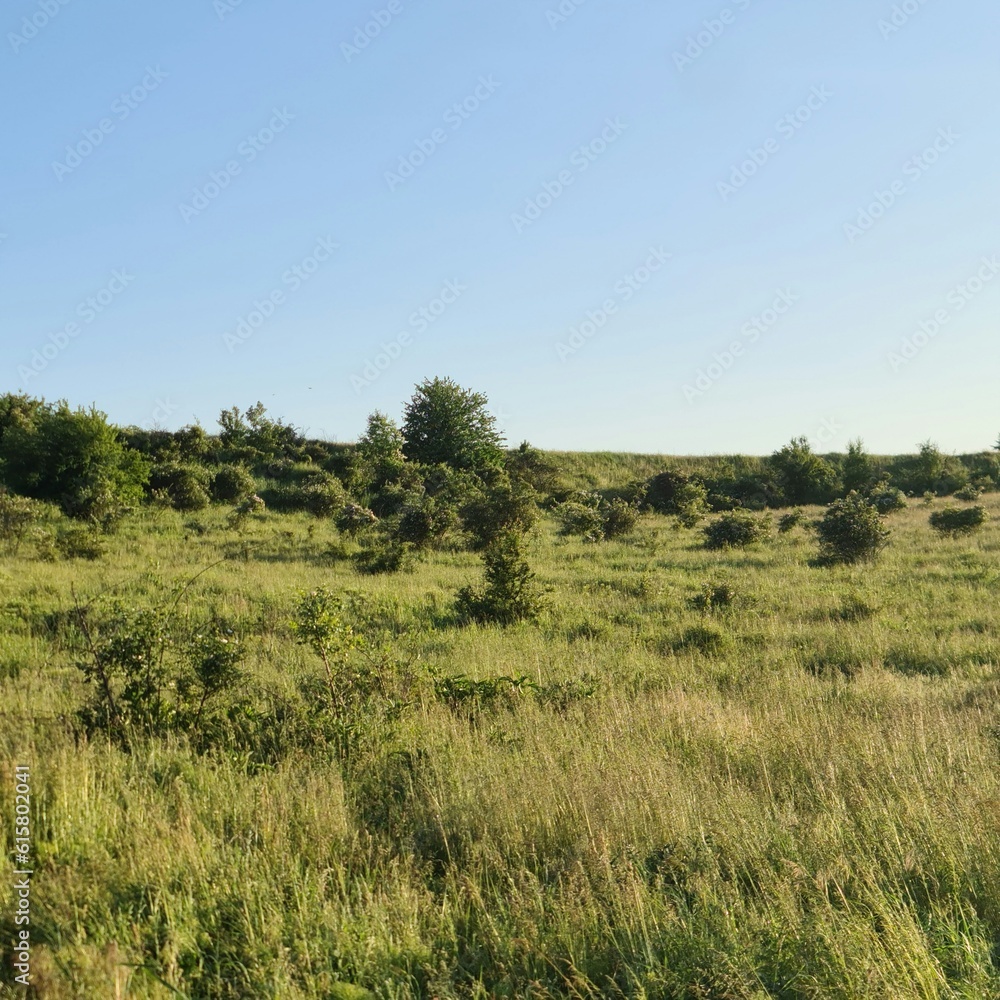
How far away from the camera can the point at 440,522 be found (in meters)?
23.5

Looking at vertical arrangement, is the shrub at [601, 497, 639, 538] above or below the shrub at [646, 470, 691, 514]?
below

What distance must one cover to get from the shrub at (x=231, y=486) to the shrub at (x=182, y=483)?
56 centimetres

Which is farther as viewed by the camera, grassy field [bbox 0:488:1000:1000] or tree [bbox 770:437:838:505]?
tree [bbox 770:437:838:505]

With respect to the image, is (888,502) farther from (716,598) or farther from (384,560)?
(384,560)

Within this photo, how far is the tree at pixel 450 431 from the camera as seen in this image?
43.0 metres

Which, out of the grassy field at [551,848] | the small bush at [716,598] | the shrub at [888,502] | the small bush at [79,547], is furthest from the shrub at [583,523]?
the grassy field at [551,848]

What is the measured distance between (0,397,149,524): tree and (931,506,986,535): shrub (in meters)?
29.1

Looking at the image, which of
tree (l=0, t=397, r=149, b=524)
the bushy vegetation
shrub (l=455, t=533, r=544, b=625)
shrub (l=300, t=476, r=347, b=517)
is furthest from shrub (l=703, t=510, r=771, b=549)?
tree (l=0, t=397, r=149, b=524)

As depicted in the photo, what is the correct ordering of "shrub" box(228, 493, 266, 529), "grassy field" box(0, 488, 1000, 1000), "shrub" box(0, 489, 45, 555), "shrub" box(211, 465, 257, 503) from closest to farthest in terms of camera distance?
"grassy field" box(0, 488, 1000, 1000), "shrub" box(0, 489, 45, 555), "shrub" box(228, 493, 266, 529), "shrub" box(211, 465, 257, 503)

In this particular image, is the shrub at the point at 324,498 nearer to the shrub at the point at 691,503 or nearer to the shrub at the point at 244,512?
the shrub at the point at 244,512

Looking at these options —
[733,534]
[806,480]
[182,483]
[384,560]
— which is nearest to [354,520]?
[384,560]

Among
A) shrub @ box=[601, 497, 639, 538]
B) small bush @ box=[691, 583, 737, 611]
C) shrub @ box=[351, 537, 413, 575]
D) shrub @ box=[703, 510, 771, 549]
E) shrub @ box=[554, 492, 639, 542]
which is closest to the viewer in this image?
small bush @ box=[691, 583, 737, 611]

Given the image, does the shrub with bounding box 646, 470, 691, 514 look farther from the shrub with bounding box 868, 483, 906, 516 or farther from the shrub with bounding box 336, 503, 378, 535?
the shrub with bounding box 336, 503, 378, 535

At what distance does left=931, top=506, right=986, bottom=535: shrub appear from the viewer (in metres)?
25.0
